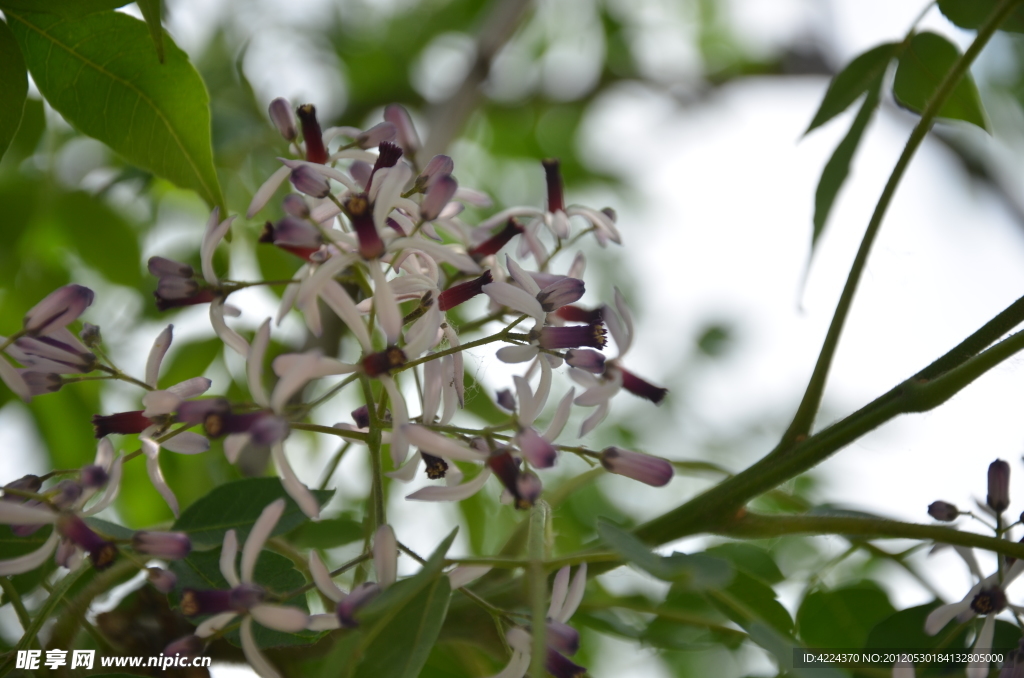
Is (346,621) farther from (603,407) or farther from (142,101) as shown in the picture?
(142,101)

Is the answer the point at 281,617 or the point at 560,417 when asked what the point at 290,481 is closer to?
the point at 281,617

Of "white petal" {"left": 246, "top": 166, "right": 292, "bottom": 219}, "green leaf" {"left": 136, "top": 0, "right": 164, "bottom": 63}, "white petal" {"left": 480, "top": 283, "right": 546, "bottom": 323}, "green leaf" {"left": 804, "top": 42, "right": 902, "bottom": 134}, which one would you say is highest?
"green leaf" {"left": 804, "top": 42, "right": 902, "bottom": 134}

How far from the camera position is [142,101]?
0.85 m

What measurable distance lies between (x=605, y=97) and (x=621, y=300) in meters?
2.17

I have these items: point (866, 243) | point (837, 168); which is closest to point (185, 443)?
point (866, 243)

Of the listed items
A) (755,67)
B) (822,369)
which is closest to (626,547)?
(822,369)

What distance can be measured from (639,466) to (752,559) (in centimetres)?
47

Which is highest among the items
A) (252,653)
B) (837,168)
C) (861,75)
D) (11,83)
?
(861,75)

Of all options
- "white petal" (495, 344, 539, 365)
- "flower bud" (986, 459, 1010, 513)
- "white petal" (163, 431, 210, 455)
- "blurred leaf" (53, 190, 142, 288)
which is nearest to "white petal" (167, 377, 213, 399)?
"white petal" (163, 431, 210, 455)

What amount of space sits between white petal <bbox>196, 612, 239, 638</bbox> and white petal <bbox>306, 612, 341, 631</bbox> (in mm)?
60

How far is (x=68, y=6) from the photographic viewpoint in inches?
30.9

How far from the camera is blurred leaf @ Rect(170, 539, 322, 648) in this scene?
712 millimetres

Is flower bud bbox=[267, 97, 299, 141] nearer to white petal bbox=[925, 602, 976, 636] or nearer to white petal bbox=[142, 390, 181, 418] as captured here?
white petal bbox=[142, 390, 181, 418]

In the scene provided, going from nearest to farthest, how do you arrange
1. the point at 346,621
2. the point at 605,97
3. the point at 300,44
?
1. the point at 346,621
2. the point at 300,44
3. the point at 605,97
